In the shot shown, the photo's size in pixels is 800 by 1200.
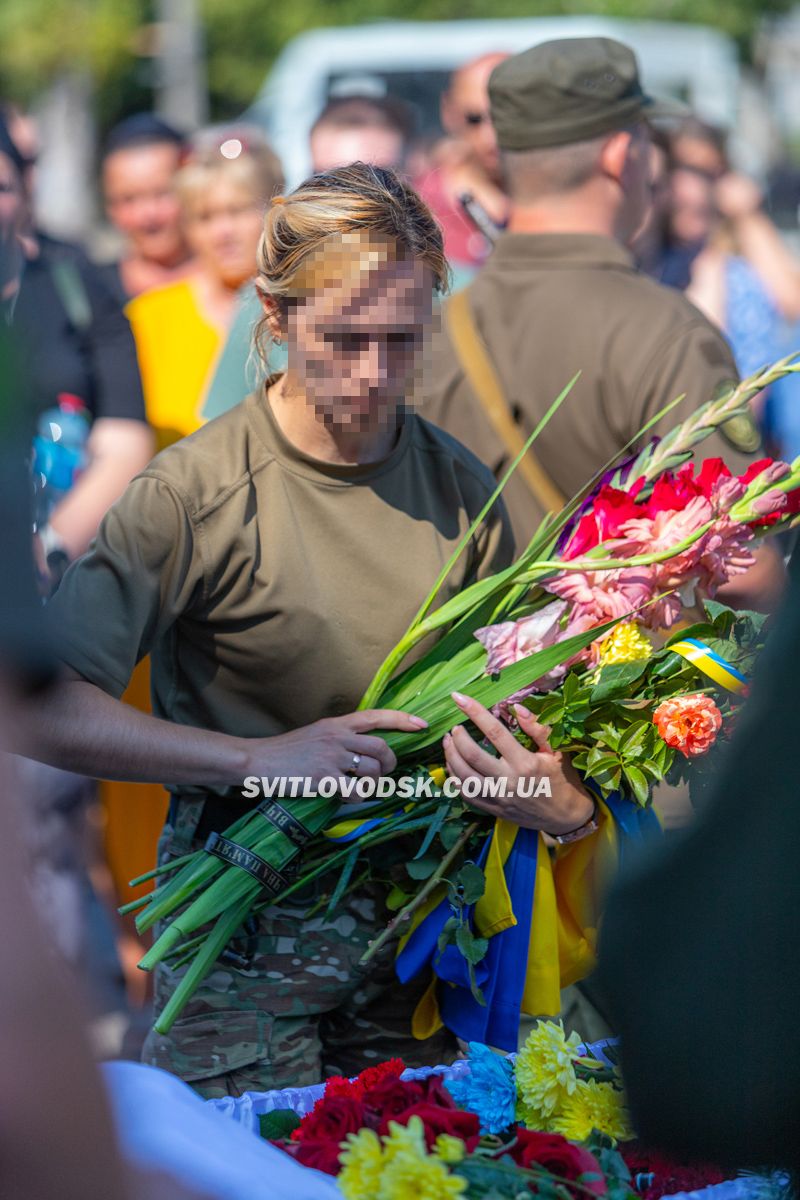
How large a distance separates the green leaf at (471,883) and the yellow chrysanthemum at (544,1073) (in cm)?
25

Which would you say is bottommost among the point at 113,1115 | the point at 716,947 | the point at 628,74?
the point at 716,947

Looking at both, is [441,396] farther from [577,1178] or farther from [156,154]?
[156,154]

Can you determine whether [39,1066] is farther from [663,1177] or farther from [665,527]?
[665,527]

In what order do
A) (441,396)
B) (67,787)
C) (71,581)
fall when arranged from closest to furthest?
1. (71,581)
2. (441,396)
3. (67,787)

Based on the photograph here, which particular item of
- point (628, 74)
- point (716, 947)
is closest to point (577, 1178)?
point (716, 947)

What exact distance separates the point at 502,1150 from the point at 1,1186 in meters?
0.82

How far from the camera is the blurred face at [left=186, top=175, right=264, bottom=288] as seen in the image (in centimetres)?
406

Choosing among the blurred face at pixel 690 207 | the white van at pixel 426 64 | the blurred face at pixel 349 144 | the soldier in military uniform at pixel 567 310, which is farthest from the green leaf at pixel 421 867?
the white van at pixel 426 64

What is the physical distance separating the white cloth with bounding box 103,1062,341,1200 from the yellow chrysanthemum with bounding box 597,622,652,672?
0.83m

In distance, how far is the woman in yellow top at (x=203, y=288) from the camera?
389 centimetres

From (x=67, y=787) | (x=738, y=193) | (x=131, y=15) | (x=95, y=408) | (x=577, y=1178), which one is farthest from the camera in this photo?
(x=131, y=15)

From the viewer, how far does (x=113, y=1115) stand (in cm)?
81

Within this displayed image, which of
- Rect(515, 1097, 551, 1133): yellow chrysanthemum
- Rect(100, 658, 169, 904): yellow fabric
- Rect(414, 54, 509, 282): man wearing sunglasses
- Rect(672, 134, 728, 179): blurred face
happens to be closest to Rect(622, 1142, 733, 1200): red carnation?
Rect(515, 1097, 551, 1133): yellow chrysanthemum

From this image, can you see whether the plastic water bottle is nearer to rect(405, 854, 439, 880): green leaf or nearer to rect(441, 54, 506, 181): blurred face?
rect(441, 54, 506, 181): blurred face
